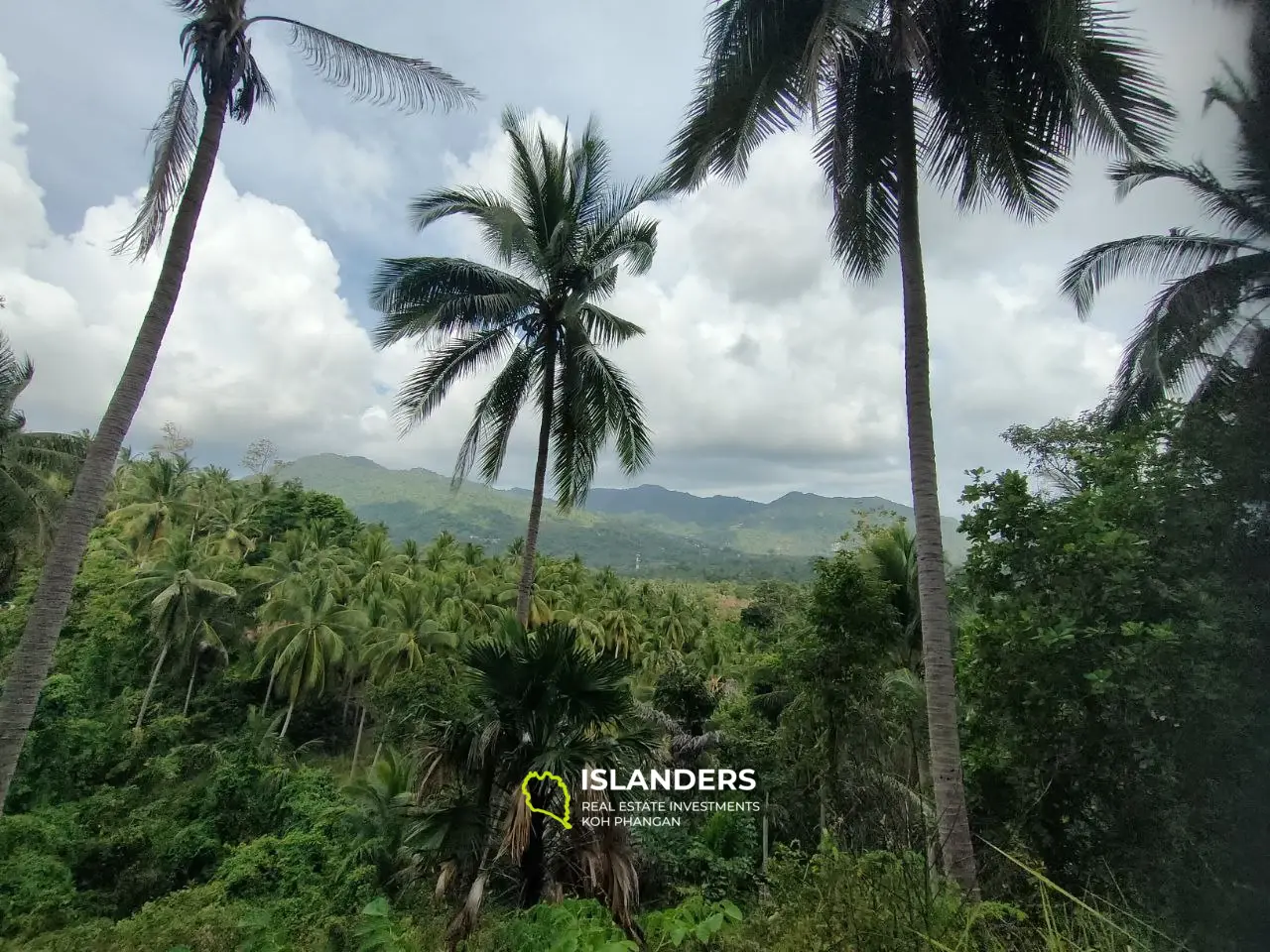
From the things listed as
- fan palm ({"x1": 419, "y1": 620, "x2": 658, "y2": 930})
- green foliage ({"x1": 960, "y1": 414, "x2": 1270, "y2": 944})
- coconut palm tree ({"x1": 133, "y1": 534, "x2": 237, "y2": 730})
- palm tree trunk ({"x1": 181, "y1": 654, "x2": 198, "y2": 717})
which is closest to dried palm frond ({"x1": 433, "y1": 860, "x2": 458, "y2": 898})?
fan palm ({"x1": 419, "y1": 620, "x2": 658, "y2": 930})

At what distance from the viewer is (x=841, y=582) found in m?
8.66

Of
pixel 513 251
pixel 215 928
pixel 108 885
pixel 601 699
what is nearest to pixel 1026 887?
pixel 601 699

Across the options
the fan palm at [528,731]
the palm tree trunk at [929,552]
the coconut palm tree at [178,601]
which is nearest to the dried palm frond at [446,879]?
the fan palm at [528,731]

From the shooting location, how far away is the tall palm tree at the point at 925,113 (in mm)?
4680

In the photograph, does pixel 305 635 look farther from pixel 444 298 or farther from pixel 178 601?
pixel 444 298

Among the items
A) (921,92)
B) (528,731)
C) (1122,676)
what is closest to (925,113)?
(921,92)

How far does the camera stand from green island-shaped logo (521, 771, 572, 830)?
5137 millimetres

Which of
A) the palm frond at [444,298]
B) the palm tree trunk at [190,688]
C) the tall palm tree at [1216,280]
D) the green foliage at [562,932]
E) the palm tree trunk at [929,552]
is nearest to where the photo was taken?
the tall palm tree at [1216,280]

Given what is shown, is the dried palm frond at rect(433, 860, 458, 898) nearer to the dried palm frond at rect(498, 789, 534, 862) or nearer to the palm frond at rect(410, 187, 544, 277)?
the dried palm frond at rect(498, 789, 534, 862)

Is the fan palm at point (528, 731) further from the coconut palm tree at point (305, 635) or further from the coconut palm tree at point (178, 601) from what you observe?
the coconut palm tree at point (178, 601)

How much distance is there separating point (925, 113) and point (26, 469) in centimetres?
A: 2163

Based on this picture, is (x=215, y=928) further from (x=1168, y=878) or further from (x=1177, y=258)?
(x=1177, y=258)

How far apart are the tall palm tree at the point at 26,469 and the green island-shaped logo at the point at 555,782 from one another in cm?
1766

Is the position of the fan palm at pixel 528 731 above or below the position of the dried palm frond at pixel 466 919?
above
